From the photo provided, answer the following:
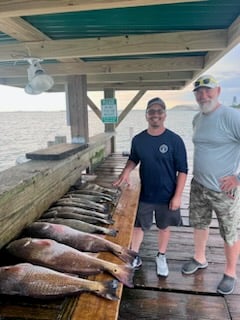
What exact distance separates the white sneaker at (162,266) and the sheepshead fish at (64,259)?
1.11 metres

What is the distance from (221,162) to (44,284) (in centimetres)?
162

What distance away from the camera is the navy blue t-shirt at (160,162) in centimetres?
238

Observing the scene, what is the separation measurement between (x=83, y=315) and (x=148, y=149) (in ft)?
5.10

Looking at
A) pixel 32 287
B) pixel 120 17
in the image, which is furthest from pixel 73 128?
pixel 32 287

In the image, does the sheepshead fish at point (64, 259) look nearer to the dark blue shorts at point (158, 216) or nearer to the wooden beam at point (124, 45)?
the dark blue shorts at point (158, 216)

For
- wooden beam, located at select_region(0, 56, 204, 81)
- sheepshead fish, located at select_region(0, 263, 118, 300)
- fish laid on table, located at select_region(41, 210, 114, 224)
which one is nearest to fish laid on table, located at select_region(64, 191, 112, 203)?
fish laid on table, located at select_region(41, 210, 114, 224)

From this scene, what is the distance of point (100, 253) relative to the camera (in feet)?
5.23

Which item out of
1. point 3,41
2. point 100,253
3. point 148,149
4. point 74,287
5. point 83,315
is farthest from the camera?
point 3,41

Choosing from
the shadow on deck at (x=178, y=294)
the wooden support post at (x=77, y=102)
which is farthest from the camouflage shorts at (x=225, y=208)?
the wooden support post at (x=77, y=102)

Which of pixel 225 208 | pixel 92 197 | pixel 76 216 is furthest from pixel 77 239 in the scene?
pixel 225 208

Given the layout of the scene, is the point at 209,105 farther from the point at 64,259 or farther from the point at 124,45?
the point at 64,259

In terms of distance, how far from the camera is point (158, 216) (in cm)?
253

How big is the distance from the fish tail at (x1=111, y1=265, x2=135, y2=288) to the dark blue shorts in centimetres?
113

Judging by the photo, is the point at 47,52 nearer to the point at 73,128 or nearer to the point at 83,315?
the point at 73,128
